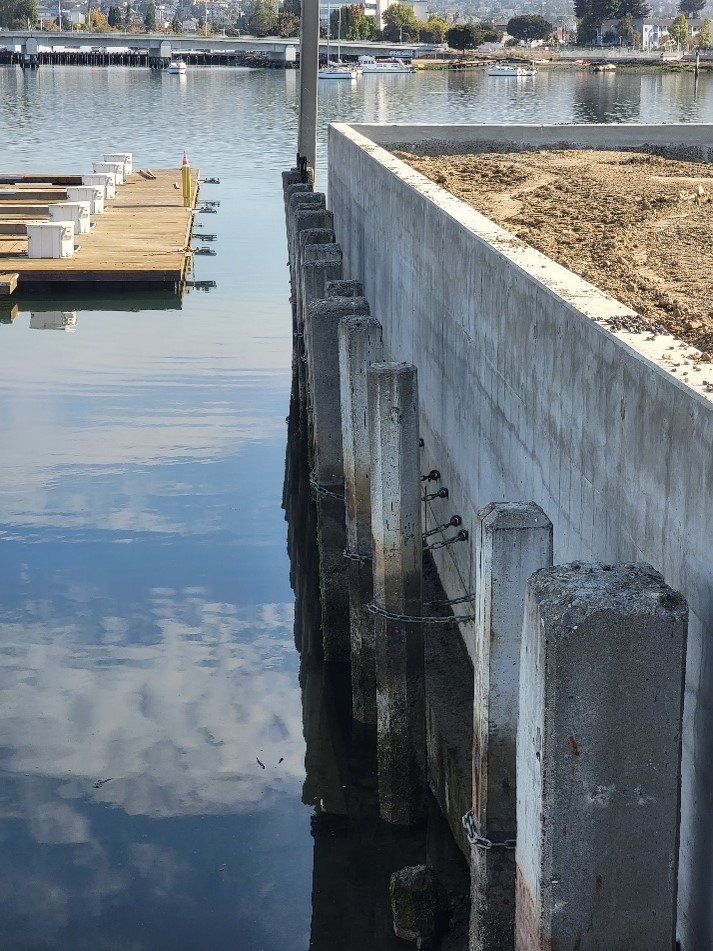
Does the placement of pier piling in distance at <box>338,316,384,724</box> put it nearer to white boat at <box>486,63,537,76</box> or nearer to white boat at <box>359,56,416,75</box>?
white boat at <box>486,63,537,76</box>

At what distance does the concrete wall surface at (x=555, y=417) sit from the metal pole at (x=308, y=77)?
1284 centimetres

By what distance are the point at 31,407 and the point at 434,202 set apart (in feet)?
27.0

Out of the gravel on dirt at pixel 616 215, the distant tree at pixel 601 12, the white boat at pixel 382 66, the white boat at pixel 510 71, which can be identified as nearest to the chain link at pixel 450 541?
the gravel on dirt at pixel 616 215

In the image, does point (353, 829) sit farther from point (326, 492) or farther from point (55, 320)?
point (55, 320)

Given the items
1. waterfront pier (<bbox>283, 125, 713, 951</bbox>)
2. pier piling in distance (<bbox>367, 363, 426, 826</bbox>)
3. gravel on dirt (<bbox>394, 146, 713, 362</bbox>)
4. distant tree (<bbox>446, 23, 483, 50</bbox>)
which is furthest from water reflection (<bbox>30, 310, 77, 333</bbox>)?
distant tree (<bbox>446, 23, 483, 50</bbox>)

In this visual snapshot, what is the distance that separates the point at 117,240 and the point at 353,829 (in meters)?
18.6

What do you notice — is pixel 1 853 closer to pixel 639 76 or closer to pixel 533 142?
pixel 533 142

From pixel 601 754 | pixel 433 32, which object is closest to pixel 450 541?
pixel 601 754

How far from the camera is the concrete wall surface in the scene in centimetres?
456

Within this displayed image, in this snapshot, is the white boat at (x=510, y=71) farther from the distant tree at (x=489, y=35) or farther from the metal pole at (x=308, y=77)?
the metal pole at (x=308, y=77)

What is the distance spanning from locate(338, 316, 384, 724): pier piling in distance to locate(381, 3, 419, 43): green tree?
613 ft

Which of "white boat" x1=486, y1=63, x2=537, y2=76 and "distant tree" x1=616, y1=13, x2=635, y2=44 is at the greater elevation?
"distant tree" x1=616, y1=13, x2=635, y2=44

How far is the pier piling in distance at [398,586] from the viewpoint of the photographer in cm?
695

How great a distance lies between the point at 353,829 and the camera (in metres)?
7.86
